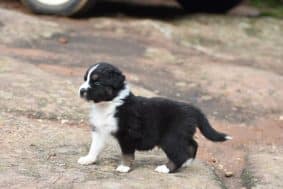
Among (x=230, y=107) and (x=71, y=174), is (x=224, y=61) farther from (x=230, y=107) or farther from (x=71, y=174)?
(x=71, y=174)

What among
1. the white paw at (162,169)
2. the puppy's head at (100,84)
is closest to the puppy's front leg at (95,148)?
the puppy's head at (100,84)

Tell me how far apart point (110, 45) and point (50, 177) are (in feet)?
16.1

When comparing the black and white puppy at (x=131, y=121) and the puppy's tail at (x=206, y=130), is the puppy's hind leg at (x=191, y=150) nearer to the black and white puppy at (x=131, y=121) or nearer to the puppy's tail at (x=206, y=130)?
the black and white puppy at (x=131, y=121)

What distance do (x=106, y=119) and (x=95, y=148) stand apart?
0.28m

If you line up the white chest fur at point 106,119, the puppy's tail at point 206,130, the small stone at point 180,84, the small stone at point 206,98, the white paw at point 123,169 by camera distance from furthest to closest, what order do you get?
the small stone at point 180,84 → the small stone at point 206,98 → the puppy's tail at point 206,130 → the white paw at point 123,169 → the white chest fur at point 106,119

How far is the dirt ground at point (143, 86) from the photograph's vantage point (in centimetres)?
531

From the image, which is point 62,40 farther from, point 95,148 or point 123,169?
point 123,169

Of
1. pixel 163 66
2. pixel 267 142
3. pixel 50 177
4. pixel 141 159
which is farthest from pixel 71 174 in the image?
pixel 163 66

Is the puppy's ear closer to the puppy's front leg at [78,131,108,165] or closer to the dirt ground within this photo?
the puppy's front leg at [78,131,108,165]

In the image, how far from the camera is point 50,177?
195 inches

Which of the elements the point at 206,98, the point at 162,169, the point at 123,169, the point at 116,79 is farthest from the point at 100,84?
the point at 206,98

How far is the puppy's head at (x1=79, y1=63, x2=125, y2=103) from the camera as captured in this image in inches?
195

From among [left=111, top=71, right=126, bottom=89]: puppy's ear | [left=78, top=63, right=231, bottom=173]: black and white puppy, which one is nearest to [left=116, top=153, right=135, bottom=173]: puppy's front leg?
[left=78, top=63, right=231, bottom=173]: black and white puppy

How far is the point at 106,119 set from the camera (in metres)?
5.08
